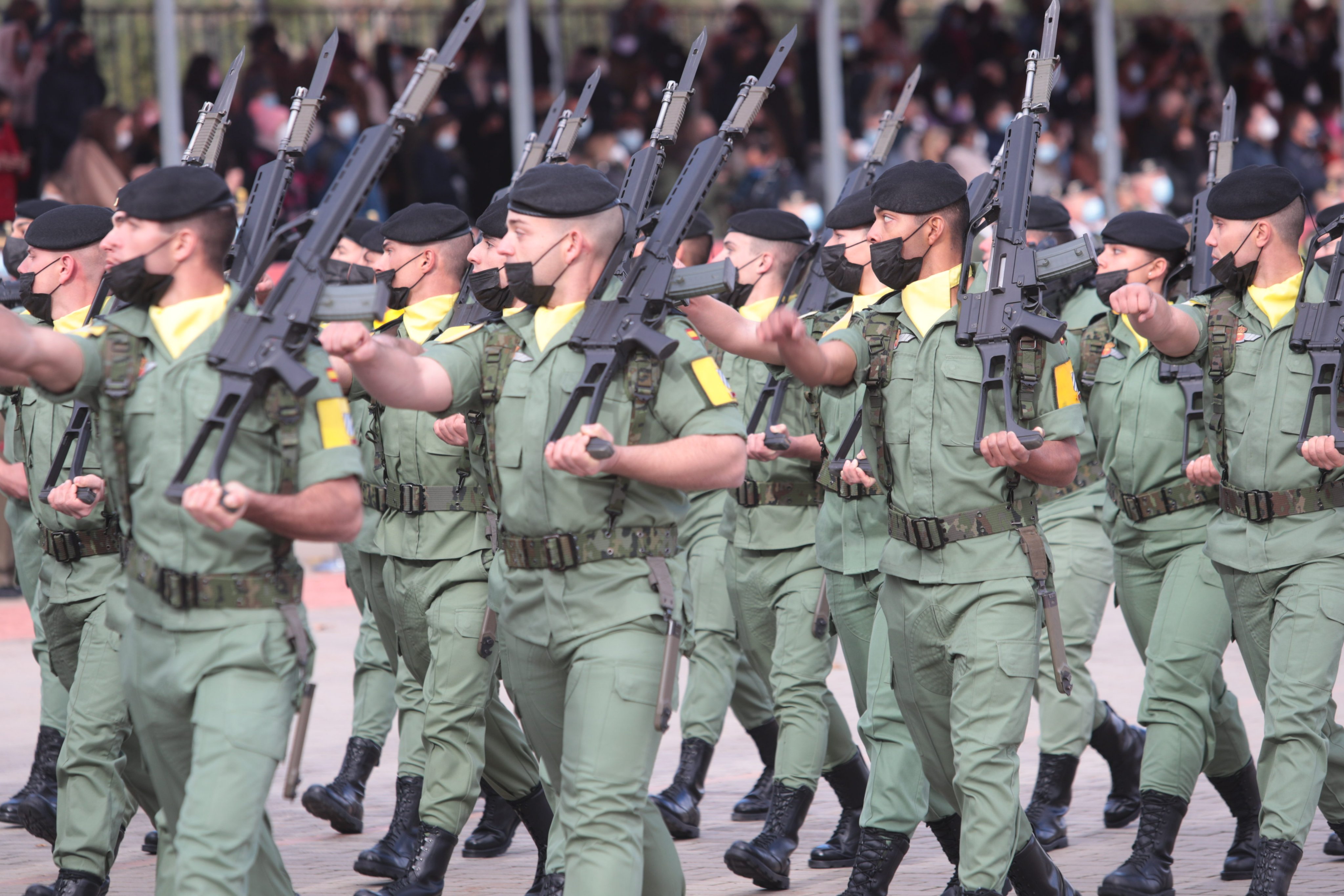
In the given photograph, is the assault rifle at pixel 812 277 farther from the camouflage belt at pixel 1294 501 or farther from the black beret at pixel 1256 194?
the camouflage belt at pixel 1294 501

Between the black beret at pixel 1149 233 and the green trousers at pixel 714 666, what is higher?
the black beret at pixel 1149 233

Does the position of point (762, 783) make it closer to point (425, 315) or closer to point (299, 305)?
point (425, 315)

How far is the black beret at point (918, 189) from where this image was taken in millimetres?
5293

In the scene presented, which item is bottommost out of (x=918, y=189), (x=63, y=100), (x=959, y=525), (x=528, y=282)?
(x=959, y=525)

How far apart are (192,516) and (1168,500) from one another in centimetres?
352

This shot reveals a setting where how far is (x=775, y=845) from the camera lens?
6.05 meters

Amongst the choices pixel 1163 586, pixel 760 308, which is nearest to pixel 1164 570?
pixel 1163 586

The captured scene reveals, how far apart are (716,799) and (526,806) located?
58.6 inches

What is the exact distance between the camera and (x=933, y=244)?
17.6 ft

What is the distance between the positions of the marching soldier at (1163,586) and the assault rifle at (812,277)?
1.03 metres

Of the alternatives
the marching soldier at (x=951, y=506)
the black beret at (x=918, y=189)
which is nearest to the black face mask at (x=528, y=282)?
the marching soldier at (x=951, y=506)

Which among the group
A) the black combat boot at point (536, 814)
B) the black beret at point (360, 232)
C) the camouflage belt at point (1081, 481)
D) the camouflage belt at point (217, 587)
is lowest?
the black combat boot at point (536, 814)

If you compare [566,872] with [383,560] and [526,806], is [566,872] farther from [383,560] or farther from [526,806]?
[383,560]

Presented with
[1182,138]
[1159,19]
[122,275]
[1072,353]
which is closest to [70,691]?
[122,275]
